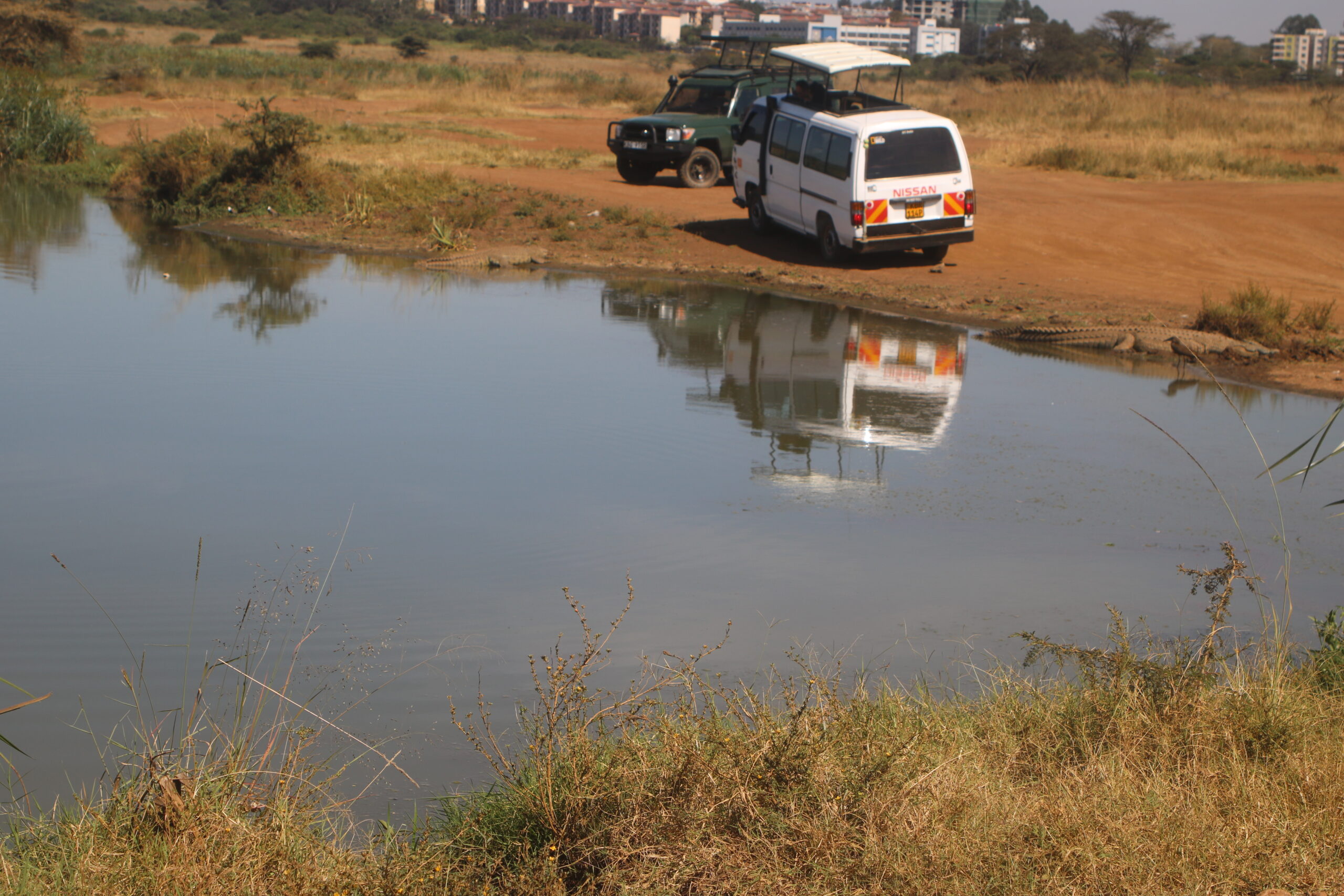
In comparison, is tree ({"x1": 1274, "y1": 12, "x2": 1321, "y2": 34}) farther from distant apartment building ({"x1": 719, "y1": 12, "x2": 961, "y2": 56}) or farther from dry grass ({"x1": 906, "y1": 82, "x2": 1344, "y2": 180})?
dry grass ({"x1": 906, "y1": 82, "x2": 1344, "y2": 180})

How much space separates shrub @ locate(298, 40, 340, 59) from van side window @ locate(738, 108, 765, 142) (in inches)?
2419

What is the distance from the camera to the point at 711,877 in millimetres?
3510

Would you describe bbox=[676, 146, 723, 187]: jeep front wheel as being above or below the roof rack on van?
below

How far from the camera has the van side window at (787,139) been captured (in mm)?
16859

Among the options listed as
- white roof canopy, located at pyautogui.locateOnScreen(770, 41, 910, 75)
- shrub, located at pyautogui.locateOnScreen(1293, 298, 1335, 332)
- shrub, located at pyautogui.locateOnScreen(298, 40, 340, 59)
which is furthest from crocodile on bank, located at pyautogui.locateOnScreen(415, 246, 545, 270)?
shrub, located at pyautogui.locateOnScreen(298, 40, 340, 59)

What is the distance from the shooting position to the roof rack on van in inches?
662

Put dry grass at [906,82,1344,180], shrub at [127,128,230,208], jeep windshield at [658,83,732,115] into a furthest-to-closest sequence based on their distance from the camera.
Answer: dry grass at [906,82,1344,180] < jeep windshield at [658,83,732,115] < shrub at [127,128,230,208]

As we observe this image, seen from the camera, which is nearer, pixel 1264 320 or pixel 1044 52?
pixel 1264 320

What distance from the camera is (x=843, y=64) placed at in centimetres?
1733

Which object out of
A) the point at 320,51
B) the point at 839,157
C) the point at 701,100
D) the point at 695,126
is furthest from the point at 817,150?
the point at 320,51

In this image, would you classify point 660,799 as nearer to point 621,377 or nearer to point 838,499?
point 838,499

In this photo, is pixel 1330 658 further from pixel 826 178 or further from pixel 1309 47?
pixel 1309 47

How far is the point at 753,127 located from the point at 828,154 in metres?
2.76

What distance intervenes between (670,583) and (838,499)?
1.82 meters
